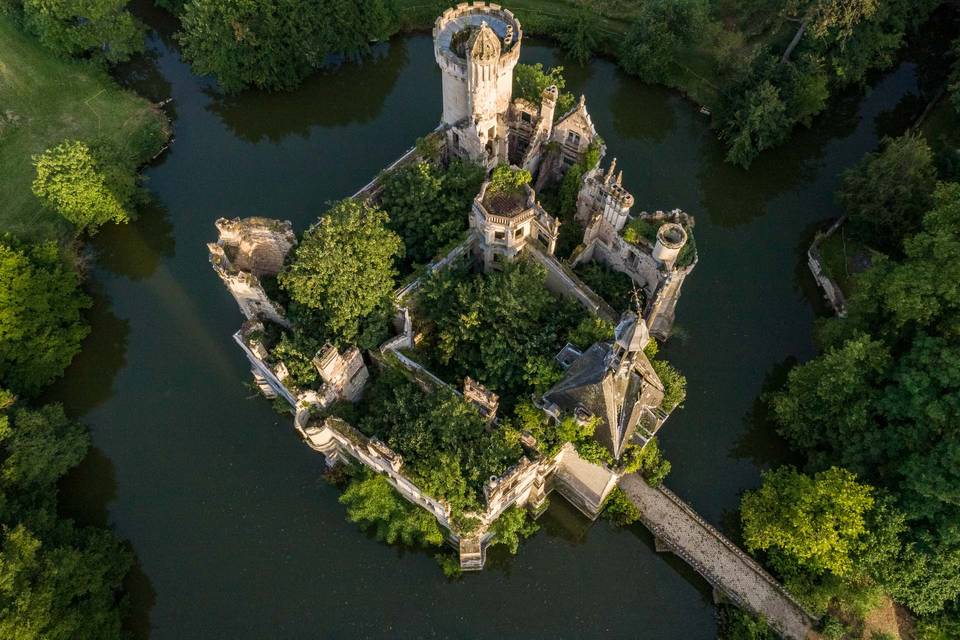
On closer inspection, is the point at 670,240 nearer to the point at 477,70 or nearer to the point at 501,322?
the point at 501,322

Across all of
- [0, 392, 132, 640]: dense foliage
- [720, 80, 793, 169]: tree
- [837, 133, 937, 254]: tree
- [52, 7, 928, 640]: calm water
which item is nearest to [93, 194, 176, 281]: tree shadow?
[52, 7, 928, 640]: calm water

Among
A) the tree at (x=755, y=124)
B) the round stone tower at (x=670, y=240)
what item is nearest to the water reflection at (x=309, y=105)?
the tree at (x=755, y=124)

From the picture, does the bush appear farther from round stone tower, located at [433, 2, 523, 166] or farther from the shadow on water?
the shadow on water

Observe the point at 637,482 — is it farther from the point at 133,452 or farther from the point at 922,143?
the point at 133,452

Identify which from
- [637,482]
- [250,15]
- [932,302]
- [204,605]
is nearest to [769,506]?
[637,482]

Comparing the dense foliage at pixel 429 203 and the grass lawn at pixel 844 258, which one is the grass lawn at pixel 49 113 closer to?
the dense foliage at pixel 429 203
